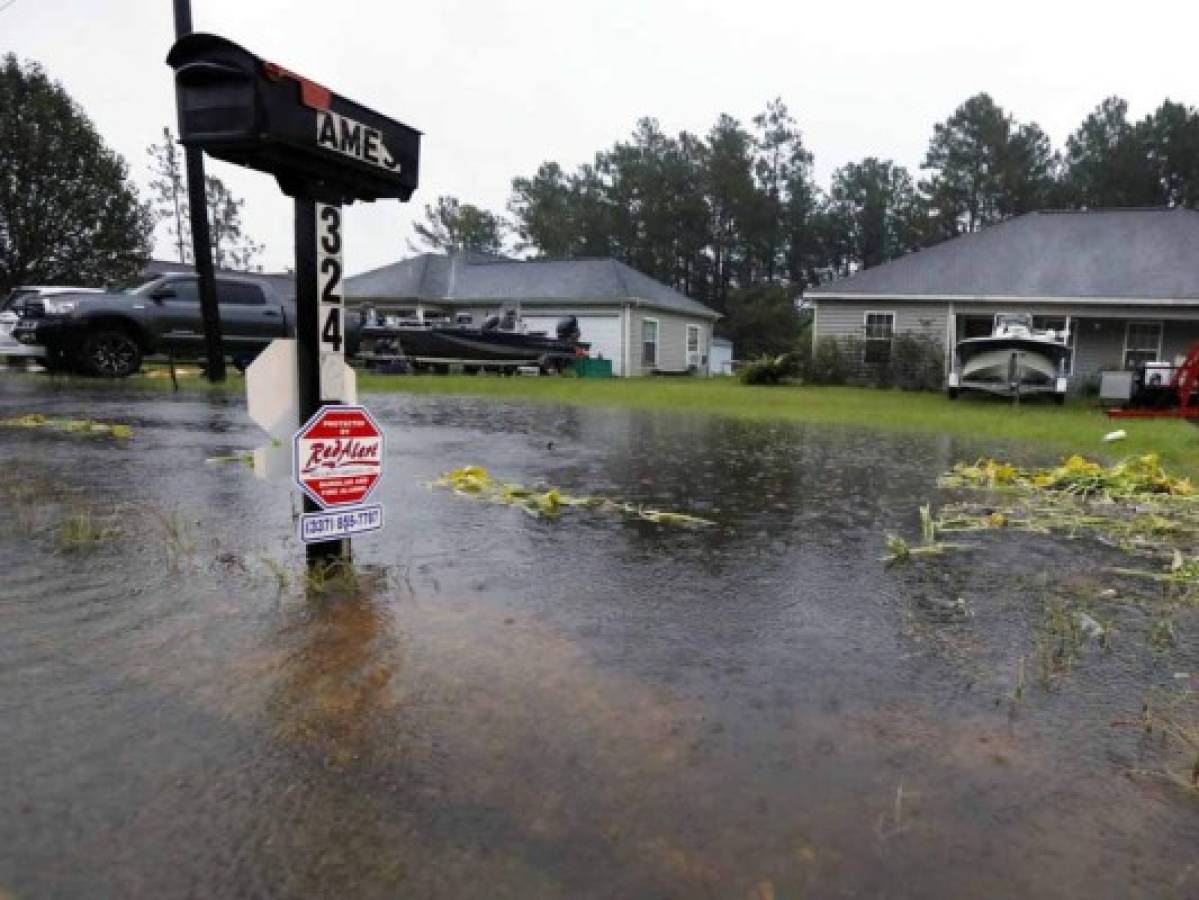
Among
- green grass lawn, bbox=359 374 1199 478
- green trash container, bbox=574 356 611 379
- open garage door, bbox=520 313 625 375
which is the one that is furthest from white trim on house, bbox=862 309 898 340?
open garage door, bbox=520 313 625 375

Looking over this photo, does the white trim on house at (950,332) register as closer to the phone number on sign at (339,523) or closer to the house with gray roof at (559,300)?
the house with gray roof at (559,300)

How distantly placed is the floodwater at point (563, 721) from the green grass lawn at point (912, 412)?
5561mm

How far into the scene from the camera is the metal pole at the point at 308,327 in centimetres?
310

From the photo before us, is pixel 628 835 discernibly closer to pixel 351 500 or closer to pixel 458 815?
pixel 458 815

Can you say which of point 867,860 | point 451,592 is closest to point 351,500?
point 451,592

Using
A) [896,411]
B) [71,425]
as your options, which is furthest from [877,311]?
[71,425]

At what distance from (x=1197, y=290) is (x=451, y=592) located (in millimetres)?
23031

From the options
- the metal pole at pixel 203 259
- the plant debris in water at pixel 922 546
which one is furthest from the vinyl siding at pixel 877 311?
the plant debris in water at pixel 922 546

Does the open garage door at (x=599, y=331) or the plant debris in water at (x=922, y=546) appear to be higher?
the open garage door at (x=599, y=331)

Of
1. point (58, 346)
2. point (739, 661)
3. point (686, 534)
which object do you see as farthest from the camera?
point (58, 346)

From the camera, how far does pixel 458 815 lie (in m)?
1.71

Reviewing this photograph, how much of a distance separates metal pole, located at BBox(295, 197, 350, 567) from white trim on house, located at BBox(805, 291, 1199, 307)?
2181 centimetres

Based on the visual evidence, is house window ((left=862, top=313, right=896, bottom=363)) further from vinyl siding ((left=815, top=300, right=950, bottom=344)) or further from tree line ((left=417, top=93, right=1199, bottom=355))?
tree line ((left=417, top=93, right=1199, bottom=355))

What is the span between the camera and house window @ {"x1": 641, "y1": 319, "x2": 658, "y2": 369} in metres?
30.1
